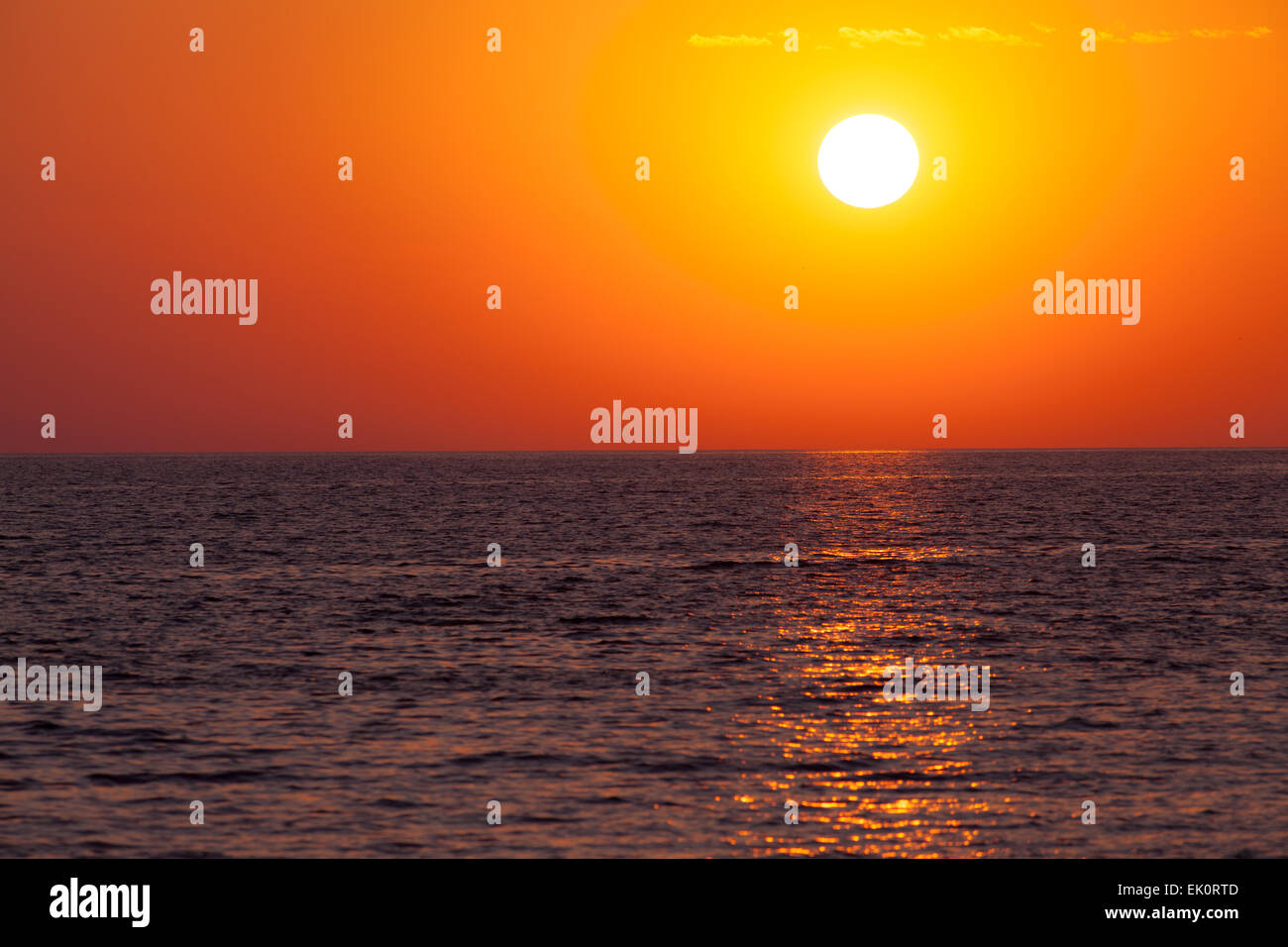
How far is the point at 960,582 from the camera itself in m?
60.0

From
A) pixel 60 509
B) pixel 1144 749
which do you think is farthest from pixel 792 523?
pixel 1144 749

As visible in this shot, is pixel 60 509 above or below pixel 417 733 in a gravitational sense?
above

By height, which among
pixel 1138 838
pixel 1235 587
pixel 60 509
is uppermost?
pixel 60 509

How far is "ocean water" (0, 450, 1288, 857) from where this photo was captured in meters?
20.5

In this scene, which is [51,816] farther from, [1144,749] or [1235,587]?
[1235,587]

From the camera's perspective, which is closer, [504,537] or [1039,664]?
[1039,664]

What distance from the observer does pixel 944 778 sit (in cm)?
2339

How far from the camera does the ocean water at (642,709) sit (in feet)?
67.2

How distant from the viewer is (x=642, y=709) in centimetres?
2933
